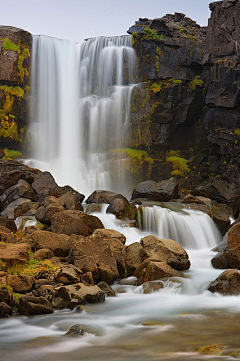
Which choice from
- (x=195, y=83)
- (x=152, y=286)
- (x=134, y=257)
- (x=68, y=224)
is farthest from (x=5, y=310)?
(x=195, y=83)

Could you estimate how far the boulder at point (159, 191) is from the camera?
16.4m

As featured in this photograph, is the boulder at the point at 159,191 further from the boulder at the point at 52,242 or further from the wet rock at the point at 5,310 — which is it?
the wet rock at the point at 5,310

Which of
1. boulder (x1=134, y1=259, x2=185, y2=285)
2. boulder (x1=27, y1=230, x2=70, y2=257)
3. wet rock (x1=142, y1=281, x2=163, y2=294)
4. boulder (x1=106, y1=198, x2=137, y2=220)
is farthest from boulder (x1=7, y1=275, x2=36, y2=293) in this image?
boulder (x1=106, y1=198, x2=137, y2=220)

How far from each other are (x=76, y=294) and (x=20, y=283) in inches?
42.3

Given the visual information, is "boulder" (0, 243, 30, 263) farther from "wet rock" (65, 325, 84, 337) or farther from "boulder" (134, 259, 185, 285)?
"wet rock" (65, 325, 84, 337)

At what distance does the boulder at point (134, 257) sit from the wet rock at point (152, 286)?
94 cm

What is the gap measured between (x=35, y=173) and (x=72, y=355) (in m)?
12.2

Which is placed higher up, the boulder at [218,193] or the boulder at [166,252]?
the boulder at [218,193]

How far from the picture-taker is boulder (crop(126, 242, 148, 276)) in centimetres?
891

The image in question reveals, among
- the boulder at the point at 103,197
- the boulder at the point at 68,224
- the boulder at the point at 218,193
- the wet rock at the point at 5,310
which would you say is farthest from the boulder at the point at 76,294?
the boulder at the point at 218,193

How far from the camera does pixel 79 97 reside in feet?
79.9

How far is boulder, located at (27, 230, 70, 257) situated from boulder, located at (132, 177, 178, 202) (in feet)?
24.9

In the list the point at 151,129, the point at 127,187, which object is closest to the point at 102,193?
the point at 127,187

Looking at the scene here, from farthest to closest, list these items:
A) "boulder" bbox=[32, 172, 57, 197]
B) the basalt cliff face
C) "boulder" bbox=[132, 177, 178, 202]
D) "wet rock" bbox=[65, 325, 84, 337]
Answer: the basalt cliff face
"boulder" bbox=[132, 177, 178, 202]
"boulder" bbox=[32, 172, 57, 197]
"wet rock" bbox=[65, 325, 84, 337]
